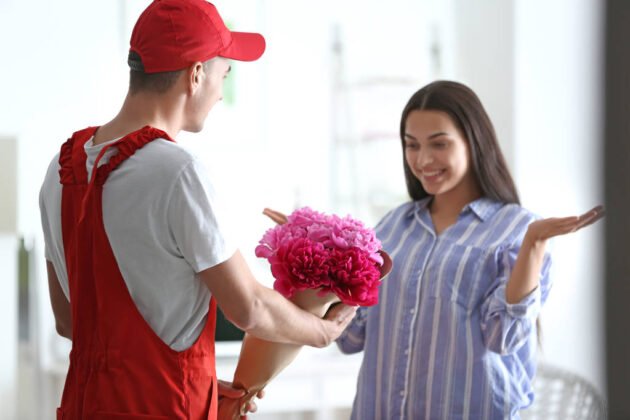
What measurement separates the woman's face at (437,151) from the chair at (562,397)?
92cm

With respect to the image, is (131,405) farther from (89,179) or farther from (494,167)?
(494,167)

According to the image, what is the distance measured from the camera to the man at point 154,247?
1.20 m

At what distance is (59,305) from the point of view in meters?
1.56

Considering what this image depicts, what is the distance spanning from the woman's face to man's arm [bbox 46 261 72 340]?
90 centimetres

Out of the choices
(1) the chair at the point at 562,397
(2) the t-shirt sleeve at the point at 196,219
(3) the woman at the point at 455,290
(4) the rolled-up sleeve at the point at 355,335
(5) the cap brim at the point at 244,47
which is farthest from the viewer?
(1) the chair at the point at 562,397

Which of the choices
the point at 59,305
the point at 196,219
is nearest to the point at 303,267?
the point at 196,219

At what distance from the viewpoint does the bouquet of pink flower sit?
139 centimetres

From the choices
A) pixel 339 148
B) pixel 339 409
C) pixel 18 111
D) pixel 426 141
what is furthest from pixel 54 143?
pixel 426 141

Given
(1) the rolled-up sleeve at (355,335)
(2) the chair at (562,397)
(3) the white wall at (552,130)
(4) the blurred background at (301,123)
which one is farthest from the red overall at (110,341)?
(3) the white wall at (552,130)

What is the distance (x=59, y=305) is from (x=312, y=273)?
545 mm

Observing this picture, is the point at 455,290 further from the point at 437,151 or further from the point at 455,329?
the point at 437,151

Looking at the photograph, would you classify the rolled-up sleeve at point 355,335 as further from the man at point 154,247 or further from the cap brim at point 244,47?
the cap brim at point 244,47

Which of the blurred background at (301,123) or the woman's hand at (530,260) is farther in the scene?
the blurred background at (301,123)

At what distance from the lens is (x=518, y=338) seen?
173 cm
